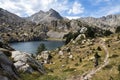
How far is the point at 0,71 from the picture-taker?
33.6 m

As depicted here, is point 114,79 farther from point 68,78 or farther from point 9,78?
point 9,78

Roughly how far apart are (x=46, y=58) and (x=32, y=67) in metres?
62.5

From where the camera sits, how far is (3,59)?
132 feet

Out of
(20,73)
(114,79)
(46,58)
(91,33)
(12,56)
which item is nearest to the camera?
(20,73)

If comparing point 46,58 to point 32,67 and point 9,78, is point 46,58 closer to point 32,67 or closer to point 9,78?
point 32,67

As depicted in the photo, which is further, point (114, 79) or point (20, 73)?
point (114, 79)

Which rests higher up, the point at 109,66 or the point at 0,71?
the point at 0,71

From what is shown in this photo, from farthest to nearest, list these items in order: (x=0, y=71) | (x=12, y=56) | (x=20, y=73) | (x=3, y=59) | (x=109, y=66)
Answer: (x=109, y=66)
(x=12, y=56)
(x=20, y=73)
(x=3, y=59)
(x=0, y=71)

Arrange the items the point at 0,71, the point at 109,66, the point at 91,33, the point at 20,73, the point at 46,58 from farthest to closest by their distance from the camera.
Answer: the point at 91,33
the point at 46,58
the point at 109,66
the point at 20,73
the point at 0,71

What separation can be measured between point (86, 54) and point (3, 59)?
6400 centimetres

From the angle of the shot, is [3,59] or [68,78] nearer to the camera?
[3,59]

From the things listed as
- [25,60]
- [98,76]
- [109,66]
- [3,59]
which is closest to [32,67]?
[25,60]

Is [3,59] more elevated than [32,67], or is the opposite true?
[3,59]

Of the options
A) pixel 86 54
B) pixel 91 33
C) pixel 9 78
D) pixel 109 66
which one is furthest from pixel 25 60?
pixel 91 33
